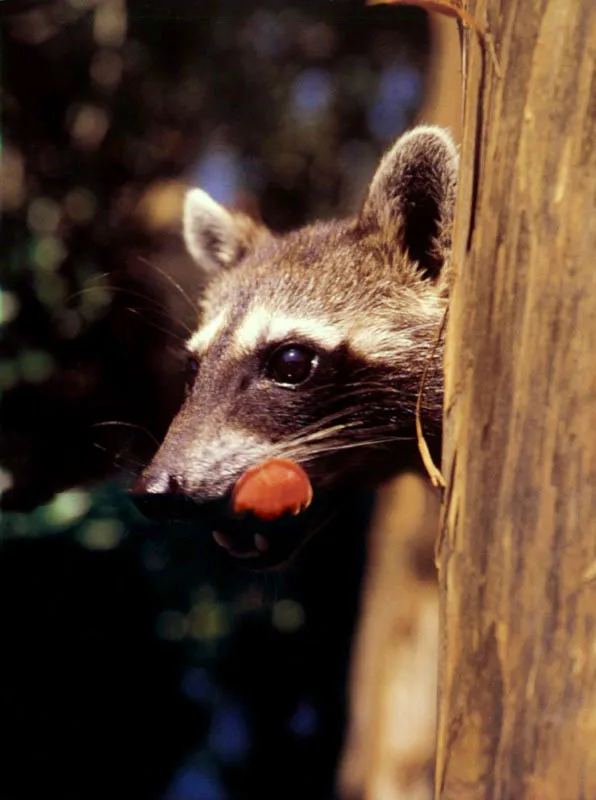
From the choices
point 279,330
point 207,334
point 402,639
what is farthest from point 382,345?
point 402,639

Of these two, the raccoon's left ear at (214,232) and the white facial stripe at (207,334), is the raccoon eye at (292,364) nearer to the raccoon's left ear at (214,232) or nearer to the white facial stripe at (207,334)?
the white facial stripe at (207,334)

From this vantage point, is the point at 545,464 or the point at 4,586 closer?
the point at 545,464

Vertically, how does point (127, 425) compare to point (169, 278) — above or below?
below

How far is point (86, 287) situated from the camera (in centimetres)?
210

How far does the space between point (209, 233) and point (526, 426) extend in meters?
0.97

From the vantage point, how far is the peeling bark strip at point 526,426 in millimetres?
1447

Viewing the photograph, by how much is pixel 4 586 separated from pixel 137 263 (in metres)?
0.85

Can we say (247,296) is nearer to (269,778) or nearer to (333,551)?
(333,551)

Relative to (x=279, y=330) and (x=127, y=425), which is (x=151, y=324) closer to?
(x=127, y=425)

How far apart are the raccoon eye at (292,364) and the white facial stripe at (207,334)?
0.56ft

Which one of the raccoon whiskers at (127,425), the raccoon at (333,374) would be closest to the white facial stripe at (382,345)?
the raccoon at (333,374)

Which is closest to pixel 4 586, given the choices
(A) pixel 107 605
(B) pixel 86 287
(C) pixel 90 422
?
(A) pixel 107 605

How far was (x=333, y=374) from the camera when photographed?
1.82 meters

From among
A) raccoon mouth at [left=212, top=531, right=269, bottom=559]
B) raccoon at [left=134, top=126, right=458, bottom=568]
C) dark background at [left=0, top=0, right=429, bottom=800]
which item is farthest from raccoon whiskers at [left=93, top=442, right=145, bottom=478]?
raccoon mouth at [left=212, top=531, right=269, bottom=559]
